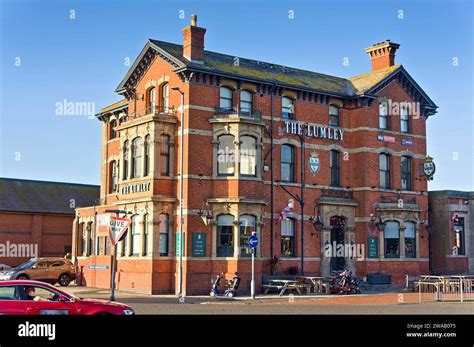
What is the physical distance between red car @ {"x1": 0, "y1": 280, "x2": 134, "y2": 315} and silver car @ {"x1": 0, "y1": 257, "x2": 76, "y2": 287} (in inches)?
955

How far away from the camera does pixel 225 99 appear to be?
33.9 metres

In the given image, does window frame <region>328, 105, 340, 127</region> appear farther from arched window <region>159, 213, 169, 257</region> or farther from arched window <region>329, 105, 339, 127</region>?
arched window <region>159, 213, 169, 257</region>

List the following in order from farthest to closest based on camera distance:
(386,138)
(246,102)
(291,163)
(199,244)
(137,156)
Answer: (386,138) → (291,163) → (246,102) → (137,156) → (199,244)

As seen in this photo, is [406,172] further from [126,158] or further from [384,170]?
[126,158]

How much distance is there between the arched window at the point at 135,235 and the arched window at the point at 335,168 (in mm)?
12005

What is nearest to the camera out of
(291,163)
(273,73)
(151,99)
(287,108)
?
(151,99)

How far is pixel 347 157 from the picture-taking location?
38.1 meters

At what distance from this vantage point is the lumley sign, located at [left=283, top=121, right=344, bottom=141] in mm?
35678

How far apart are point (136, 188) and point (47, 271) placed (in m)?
9.82

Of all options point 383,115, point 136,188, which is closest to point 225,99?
point 136,188

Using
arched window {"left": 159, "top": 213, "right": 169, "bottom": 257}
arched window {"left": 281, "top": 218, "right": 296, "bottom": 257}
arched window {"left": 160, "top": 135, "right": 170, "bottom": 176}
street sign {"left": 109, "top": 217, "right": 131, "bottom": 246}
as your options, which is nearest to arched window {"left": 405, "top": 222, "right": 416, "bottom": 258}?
arched window {"left": 281, "top": 218, "right": 296, "bottom": 257}

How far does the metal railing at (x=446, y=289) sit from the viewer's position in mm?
29219
